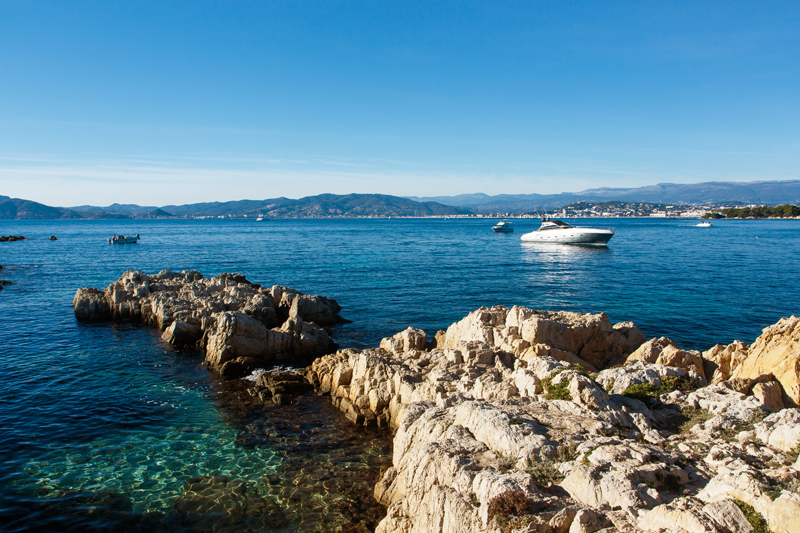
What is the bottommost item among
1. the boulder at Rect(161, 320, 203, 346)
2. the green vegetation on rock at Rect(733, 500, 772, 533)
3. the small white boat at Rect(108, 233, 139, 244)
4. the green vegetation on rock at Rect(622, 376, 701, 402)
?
the boulder at Rect(161, 320, 203, 346)

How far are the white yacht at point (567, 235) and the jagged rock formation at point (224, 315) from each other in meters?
64.9

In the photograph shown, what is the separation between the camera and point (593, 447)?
29.1 feet

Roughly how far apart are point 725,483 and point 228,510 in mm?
10812

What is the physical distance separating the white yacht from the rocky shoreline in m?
68.8

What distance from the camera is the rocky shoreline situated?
7168 millimetres

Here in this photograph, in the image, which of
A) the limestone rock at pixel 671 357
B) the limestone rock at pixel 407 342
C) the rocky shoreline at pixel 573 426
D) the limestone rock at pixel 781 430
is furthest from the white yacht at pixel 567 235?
the limestone rock at pixel 781 430

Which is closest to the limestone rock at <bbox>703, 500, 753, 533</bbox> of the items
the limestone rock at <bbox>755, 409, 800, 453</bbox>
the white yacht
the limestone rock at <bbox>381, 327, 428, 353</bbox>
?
the limestone rock at <bbox>755, 409, 800, 453</bbox>

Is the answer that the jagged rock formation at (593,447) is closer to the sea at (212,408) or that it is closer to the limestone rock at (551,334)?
the limestone rock at (551,334)

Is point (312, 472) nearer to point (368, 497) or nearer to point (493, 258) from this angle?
point (368, 497)

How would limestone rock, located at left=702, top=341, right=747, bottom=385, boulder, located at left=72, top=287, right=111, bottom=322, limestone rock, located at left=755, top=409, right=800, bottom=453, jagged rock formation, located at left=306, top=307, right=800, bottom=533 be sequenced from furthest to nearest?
boulder, located at left=72, top=287, right=111, bottom=322 < limestone rock, located at left=702, top=341, right=747, bottom=385 < limestone rock, located at left=755, top=409, right=800, bottom=453 < jagged rock formation, located at left=306, top=307, right=800, bottom=533

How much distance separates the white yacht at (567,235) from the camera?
82375 mm

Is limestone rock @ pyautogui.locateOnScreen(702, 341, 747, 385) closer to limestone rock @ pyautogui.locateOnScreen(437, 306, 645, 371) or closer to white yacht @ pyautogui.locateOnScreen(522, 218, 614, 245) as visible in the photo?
limestone rock @ pyautogui.locateOnScreen(437, 306, 645, 371)

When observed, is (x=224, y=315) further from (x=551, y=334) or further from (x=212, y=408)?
(x=551, y=334)

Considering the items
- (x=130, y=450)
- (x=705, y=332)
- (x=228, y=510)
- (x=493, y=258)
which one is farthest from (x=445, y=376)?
(x=493, y=258)
